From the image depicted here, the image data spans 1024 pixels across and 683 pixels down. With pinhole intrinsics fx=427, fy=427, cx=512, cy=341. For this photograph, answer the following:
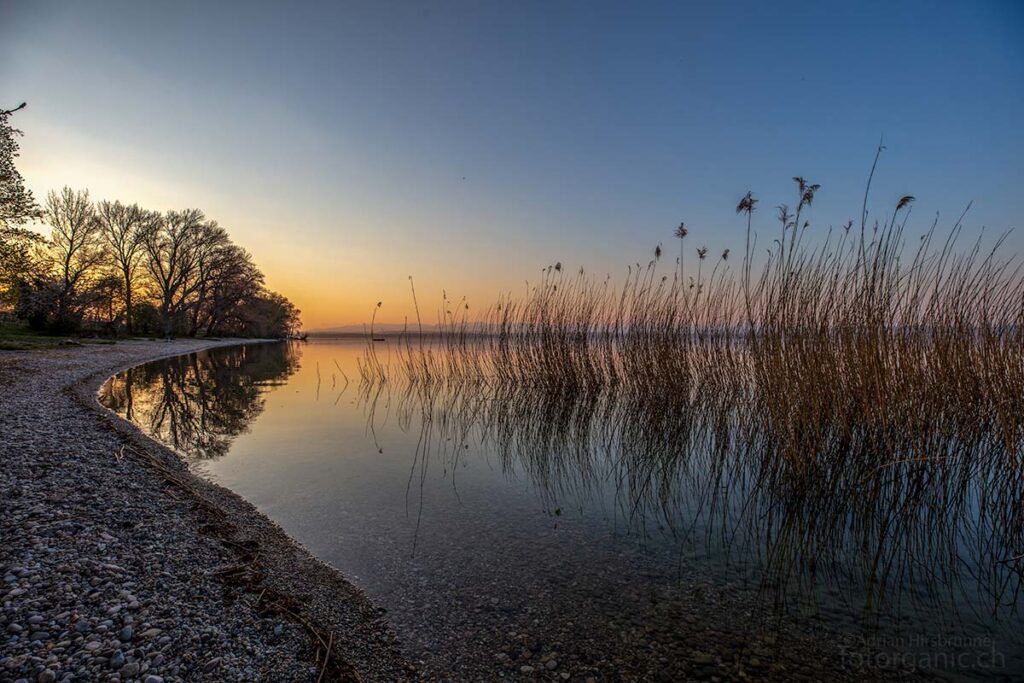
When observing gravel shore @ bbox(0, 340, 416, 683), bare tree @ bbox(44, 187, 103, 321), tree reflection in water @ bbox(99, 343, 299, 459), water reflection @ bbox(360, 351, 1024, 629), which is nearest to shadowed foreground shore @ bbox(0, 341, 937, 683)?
gravel shore @ bbox(0, 340, 416, 683)

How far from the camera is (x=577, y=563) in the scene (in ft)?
8.43

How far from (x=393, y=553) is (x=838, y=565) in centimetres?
268

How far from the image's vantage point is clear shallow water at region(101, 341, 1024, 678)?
1.88 metres

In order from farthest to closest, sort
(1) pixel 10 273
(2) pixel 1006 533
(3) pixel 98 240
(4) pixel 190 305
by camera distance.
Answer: (4) pixel 190 305
(3) pixel 98 240
(1) pixel 10 273
(2) pixel 1006 533

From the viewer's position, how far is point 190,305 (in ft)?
106

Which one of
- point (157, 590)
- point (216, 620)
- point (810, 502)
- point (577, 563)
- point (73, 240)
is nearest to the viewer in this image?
point (216, 620)

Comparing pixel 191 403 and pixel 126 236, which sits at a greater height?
pixel 126 236

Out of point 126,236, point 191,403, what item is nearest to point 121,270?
point 126,236

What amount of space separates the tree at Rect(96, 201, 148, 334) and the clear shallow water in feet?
94.5

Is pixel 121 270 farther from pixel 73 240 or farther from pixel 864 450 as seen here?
pixel 864 450

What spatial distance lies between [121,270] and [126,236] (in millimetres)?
2128

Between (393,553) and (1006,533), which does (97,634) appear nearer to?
(393,553)

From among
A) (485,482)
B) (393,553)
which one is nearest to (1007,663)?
(393,553)

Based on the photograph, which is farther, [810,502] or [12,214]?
[12,214]
